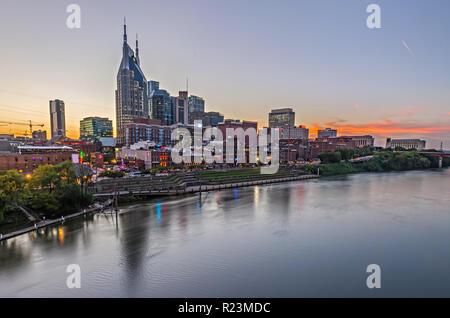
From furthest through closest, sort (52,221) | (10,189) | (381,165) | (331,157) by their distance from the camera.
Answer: (381,165) < (331,157) < (52,221) < (10,189)

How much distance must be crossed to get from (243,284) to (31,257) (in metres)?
15.9

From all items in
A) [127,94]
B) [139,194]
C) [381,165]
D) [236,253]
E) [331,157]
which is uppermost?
[127,94]

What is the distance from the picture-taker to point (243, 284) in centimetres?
1472

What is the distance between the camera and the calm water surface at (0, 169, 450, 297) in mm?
14453

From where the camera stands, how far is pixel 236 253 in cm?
1908

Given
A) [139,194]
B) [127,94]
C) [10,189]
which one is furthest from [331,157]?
[127,94]

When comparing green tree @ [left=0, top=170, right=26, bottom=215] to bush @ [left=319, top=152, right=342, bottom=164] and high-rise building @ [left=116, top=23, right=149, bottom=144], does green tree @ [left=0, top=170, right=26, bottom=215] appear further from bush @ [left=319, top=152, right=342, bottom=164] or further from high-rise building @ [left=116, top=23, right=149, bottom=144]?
high-rise building @ [left=116, top=23, right=149, bottom=144]

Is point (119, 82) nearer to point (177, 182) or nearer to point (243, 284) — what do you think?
point (177, 182)

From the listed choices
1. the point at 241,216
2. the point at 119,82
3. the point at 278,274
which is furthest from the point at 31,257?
the point at 119,82

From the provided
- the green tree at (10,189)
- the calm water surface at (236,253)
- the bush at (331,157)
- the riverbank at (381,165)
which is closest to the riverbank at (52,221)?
the calm water surface at (236,253)

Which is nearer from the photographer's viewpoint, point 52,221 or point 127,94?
point 52,221

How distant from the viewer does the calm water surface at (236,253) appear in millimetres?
14453

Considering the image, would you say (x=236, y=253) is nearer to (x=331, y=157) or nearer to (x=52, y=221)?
(x=52, y=221)

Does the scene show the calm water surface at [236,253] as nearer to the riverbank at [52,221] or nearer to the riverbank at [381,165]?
the riverbank at [52,221]
